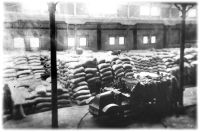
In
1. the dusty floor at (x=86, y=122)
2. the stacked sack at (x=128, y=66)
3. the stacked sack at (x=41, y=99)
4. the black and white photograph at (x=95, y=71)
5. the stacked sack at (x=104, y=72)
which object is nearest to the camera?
the dusty floor at (x=86, y=122)

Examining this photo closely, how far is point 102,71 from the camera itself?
10.4 meters

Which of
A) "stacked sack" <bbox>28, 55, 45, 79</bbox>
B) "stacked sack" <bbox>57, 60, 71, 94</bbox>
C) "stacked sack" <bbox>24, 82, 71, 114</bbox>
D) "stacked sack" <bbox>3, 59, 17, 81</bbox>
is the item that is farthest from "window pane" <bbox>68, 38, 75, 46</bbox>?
"stacked sack" <bbox>24, 82, 71, 114</bbox>

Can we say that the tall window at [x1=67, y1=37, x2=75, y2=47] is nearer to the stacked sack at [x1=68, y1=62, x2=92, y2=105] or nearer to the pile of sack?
the pile of sack

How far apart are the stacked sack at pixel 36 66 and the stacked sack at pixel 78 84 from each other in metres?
1.56

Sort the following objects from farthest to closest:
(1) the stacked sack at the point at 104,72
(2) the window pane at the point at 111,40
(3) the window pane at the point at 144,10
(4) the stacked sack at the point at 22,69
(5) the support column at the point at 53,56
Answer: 1. (3) the window pane at the point at 144,10
2. (2) the window pane at the point at 111,40
3. (1) the stacked sack at the point at 104,72
4. (4) the stacked sack at the point at 22,69
5. (5) the support column at the point at 53,56

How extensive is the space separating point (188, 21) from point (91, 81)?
44.9ft

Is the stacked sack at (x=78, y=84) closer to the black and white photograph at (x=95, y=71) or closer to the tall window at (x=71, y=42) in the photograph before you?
the black and white photograph at (x=95, y=71)

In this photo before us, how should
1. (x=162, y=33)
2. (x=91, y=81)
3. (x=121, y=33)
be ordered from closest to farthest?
(x=91, y=81) < (x=121, y=33) < (x=162, y=33)

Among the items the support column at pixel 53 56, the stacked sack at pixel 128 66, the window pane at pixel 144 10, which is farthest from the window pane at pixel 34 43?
the window pane at pixel 144 10

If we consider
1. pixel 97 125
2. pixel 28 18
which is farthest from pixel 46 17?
pixel 97 125

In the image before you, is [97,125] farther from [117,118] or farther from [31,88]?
[31,88]

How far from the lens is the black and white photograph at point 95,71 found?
22.5 ft

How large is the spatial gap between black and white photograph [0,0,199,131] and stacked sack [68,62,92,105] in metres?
0.04

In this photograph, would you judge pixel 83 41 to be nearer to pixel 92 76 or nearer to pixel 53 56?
pixel 92 76
